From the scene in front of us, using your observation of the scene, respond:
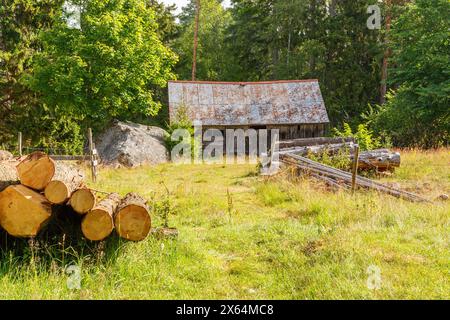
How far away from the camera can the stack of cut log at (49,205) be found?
477 centimetres

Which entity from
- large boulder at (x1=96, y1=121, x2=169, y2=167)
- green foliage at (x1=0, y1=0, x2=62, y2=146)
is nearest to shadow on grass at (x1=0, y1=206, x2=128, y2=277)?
large boulder at (x1=96, y1=121, x2=169, y2=167)

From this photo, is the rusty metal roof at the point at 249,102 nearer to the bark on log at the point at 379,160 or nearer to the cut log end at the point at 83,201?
the bark on log at the point at 379,160

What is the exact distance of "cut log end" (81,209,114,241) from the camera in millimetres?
4934

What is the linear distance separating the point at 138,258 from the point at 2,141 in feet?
60.2

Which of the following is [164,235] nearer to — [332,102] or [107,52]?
[107,52]

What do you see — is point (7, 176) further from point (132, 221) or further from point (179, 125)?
point (179, 125)

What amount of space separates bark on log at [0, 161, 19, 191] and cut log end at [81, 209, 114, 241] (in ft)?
3.80

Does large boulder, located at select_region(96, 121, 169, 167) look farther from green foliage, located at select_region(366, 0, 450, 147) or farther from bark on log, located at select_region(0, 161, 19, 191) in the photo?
green foliage, located at select_region(366, 0, 450, 147)

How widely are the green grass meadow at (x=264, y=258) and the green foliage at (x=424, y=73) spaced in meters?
13.2

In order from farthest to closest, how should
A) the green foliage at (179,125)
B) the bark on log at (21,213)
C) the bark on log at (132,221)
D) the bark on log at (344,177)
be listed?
the green foliage at (179,125) < the bark on log at (344,177) < the bark on log at (132,221) < the bark on log at (21,213)

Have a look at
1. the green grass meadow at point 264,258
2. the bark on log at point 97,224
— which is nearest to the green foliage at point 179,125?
the green grass meadow at point 264,258

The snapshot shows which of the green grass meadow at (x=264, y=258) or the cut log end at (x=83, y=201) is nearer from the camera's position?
the green grass meadow at (x=264, y=258)

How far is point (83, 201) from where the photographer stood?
16.3 feet

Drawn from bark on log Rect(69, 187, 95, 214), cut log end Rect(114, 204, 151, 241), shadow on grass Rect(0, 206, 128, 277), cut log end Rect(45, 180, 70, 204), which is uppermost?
cut log end Rect(45, 180, 70, 204)
